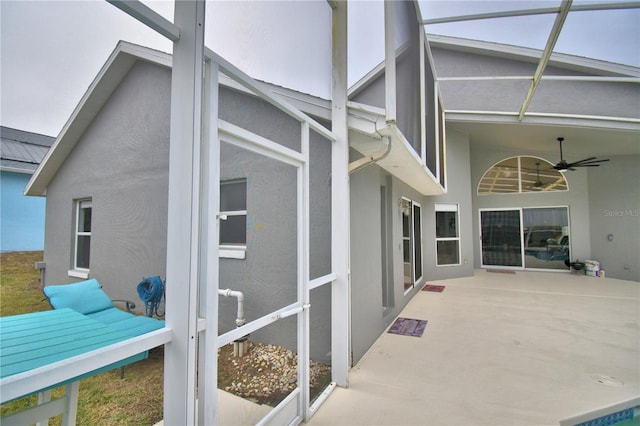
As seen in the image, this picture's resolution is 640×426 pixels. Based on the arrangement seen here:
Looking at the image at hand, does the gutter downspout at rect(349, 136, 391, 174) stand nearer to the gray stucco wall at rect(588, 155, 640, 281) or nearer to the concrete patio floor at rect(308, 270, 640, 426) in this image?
the concrete patio floor at rect(308, 270, 640, 426)

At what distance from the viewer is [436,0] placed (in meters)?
4.46

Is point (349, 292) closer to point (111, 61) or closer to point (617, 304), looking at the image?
point (111, 61)

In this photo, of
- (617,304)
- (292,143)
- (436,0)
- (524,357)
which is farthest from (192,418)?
(617,304)

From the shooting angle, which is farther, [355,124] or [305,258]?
[355,124]

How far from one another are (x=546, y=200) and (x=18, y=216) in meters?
12.0

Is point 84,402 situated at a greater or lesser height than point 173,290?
lesser

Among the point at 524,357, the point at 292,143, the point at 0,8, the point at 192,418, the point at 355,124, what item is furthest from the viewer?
the point at 524,357

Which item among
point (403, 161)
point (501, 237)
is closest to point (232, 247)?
point (403, 161)

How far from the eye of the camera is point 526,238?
993cm

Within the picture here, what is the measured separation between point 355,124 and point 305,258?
1408mm

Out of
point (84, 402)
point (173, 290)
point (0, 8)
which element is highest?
point (0, 8)

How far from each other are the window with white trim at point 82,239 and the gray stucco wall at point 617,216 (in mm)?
11676

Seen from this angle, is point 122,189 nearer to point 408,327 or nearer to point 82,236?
point 82,236

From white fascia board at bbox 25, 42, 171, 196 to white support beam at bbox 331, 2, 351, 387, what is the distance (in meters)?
1.94
